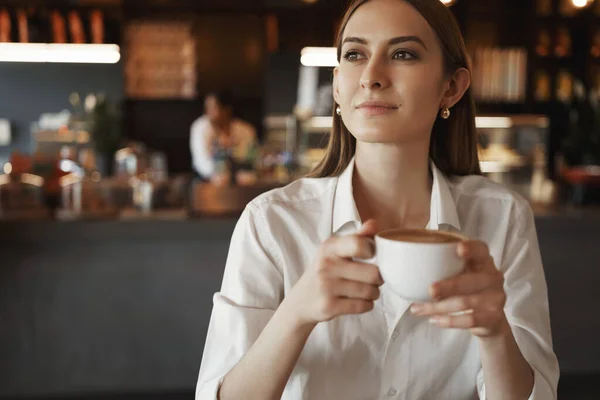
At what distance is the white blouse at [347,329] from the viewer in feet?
4.04

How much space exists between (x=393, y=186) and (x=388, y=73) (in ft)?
0.86

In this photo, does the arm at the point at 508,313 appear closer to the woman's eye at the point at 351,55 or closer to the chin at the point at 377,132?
the chin at the point at 377,132

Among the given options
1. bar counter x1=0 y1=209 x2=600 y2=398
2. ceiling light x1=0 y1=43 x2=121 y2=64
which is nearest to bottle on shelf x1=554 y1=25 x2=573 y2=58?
bar counter x1=0 y1=209 x2=600 y2=398

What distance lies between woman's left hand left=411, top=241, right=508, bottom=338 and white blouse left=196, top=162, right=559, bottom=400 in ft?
1.10

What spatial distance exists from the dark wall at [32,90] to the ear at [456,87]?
643cm

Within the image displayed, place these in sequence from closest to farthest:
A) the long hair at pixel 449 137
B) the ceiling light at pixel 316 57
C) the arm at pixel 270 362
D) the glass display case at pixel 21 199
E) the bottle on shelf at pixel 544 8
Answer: the arm at pixel 270 362 → the long hair at pixel 449 137 → the glass display case at pixel 21 199 → the bottle on shelf at pixel 544 8 → the ceiling light at pixel 316 57

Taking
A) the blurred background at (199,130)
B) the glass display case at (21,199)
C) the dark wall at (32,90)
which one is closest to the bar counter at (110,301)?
the blurred background at (199,130)

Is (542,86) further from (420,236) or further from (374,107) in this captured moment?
(420,236)

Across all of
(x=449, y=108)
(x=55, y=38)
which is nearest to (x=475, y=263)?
(x=449, y=108)

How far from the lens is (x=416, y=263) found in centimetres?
82

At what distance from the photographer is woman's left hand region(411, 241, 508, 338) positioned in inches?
33.1

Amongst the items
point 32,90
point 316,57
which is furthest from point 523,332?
point 32,90

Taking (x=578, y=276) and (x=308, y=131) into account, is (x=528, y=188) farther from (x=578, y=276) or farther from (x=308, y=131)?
(x=308, y=131)

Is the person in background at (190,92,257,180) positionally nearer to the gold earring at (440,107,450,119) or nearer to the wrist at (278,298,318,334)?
the gold earring at (440,107,450,119)
